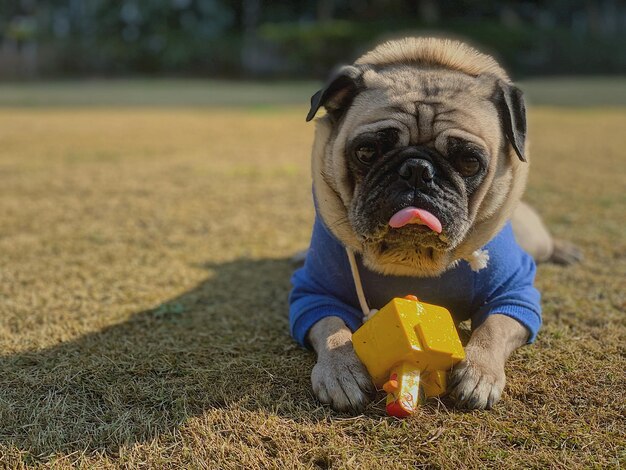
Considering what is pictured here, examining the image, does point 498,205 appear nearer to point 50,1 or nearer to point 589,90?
point 589,90

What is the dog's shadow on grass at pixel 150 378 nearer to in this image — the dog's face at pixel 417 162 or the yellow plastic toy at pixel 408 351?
the yellow plastic toy at pixel 408 351

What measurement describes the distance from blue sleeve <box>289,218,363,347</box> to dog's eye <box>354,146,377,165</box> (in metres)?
0.46

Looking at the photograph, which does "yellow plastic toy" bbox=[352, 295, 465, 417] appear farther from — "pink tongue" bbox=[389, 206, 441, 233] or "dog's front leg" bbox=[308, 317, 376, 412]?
"pink tongue" bbox=[389, 206, 441, 233]

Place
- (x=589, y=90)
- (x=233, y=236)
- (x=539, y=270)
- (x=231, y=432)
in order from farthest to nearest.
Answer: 1. (x=589, y=90)
2. (x=233, y=236)
3. (x=539, y=270)
4. (x=231, y=432)

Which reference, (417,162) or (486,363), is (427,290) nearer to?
(486,363)

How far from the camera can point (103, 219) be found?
18.0 feet

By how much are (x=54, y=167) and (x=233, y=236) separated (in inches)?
153

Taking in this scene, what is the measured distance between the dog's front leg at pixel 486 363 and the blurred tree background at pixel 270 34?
25.1 metres

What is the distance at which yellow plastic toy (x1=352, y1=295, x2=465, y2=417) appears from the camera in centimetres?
235

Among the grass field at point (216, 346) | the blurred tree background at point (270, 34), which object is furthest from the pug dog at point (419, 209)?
the blurred tree background at point (270, 34)

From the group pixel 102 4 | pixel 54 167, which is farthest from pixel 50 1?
pixel 54 167

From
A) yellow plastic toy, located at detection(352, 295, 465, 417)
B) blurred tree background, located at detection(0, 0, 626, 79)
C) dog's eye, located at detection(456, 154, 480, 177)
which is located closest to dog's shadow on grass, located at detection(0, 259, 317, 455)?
yellow plastic toy, located at detection(352, 295, 465, 417)

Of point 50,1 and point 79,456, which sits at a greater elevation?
point 50,1

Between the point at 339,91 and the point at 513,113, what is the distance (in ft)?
2.57
